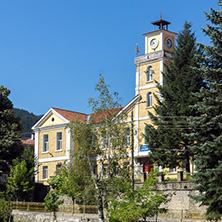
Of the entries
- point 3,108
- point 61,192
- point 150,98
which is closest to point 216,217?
point 61,192

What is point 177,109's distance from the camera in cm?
3819

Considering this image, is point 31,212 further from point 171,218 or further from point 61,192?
point 171,218

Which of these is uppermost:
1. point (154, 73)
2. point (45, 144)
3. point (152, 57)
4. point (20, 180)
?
point (152, 57)

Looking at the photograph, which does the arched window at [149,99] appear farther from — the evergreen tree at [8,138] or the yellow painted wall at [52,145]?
the evergreen tree at [8,138]

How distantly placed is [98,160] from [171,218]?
19.2 ft

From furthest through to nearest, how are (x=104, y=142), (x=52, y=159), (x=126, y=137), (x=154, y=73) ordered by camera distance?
(x=52, y=159) < (x=154, y=73) < (x=104, y=142) < (x=126, y=137)

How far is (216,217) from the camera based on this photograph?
23.5 meters

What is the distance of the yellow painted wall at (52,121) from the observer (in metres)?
53.6

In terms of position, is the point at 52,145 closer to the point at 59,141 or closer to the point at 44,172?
the point at 59,141

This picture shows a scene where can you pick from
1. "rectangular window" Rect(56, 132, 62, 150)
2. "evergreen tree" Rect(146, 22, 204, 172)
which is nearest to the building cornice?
"evergreen tree" Rect(146, 22, 204, 172)

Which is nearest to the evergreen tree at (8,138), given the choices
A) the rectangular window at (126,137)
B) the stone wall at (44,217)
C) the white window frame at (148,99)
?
the stone wall at (44,217)

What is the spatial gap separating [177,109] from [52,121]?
1995 cm

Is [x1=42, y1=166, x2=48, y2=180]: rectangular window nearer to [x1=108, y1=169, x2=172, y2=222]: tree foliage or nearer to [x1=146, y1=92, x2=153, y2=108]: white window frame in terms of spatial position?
[x1=146, y1=92, x2=153, y2=108]: white window frame

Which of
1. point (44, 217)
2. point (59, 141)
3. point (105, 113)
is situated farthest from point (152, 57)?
point (44, 217)
